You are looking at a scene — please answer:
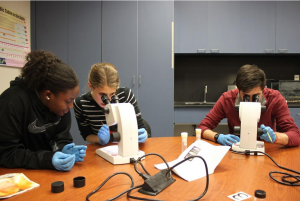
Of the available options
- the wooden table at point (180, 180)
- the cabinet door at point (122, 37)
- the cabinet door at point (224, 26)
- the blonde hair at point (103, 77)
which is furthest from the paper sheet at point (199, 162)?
the cabinet door at point (224, 26)

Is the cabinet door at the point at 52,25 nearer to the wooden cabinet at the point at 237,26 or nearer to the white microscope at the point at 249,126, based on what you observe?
the wooden cabinet at the point at 237,26

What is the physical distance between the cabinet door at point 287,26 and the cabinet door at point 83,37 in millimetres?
2450

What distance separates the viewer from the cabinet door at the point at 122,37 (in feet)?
10.1

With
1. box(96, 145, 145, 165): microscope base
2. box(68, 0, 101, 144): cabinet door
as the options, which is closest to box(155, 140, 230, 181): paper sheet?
box(96, 145, 145, 165): microscope base

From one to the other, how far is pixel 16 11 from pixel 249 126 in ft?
9.55

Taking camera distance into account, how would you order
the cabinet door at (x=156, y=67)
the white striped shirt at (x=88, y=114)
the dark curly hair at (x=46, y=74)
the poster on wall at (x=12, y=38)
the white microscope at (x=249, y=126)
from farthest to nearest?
the cabinet door at (x=156, y=67) < the poster on wall at (x=12, y=38) < the white striped shirt at (x=88, y=114) < the white microscope at (x=249, y=126) < the dark curly hair at (x=46, y=74)

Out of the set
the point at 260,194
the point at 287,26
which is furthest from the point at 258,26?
the point at 260,194

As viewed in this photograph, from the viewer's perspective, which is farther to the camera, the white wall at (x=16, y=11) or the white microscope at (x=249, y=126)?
the white wall at (x=16, y=11)

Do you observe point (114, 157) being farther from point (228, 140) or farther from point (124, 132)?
point (228, 140)

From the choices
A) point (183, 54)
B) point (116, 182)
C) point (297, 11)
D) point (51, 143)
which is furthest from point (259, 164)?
point (297, 11)

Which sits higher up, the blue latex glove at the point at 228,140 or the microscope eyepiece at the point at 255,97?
the microscope eyepiece at the point at 255,97

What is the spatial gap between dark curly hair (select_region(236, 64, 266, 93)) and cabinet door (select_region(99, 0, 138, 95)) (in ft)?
5.85

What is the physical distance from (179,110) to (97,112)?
1.63 meters

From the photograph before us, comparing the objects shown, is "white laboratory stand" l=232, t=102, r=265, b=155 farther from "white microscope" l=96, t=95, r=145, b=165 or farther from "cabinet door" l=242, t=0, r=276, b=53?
"cabinet door" l=242, t=0, r=276, b=53
